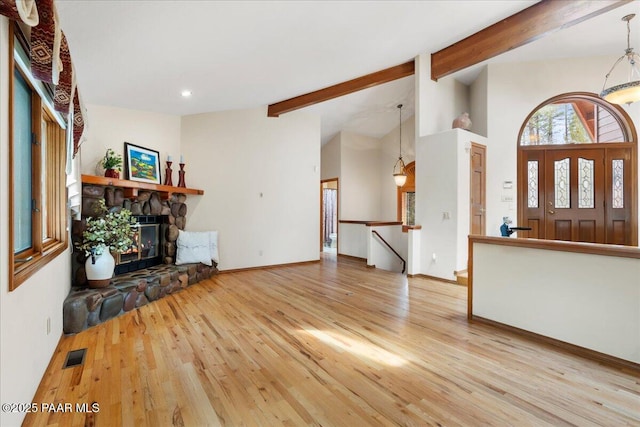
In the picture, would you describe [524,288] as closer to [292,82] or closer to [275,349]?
[275,349]

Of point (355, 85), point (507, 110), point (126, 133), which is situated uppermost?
point (355, 85)

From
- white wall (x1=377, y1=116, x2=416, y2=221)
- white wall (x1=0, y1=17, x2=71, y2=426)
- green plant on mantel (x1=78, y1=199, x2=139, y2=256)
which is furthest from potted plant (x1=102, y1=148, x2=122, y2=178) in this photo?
white wall (x1=377, y1=116, x2=416, y2=221)

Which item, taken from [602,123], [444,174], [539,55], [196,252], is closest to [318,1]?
[444,174]

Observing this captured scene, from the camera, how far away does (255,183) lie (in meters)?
5.67

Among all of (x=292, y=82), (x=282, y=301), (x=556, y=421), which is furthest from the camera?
(x=292, y=82)

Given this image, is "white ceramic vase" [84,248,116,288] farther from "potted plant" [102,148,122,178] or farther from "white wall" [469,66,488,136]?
"white wall" [469,66,488,136]

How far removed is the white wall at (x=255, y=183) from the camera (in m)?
5.21

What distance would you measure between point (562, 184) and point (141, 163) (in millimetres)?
6948

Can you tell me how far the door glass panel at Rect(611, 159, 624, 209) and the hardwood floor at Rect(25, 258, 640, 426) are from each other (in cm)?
372

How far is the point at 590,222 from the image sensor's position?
4879mm

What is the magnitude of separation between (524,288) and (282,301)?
262 centimetres

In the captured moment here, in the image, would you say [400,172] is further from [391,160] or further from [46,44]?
[46,44]

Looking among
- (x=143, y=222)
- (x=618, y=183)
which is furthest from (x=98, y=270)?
(x=618, y=183)

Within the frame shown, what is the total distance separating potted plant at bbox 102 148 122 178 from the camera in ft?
12.7
